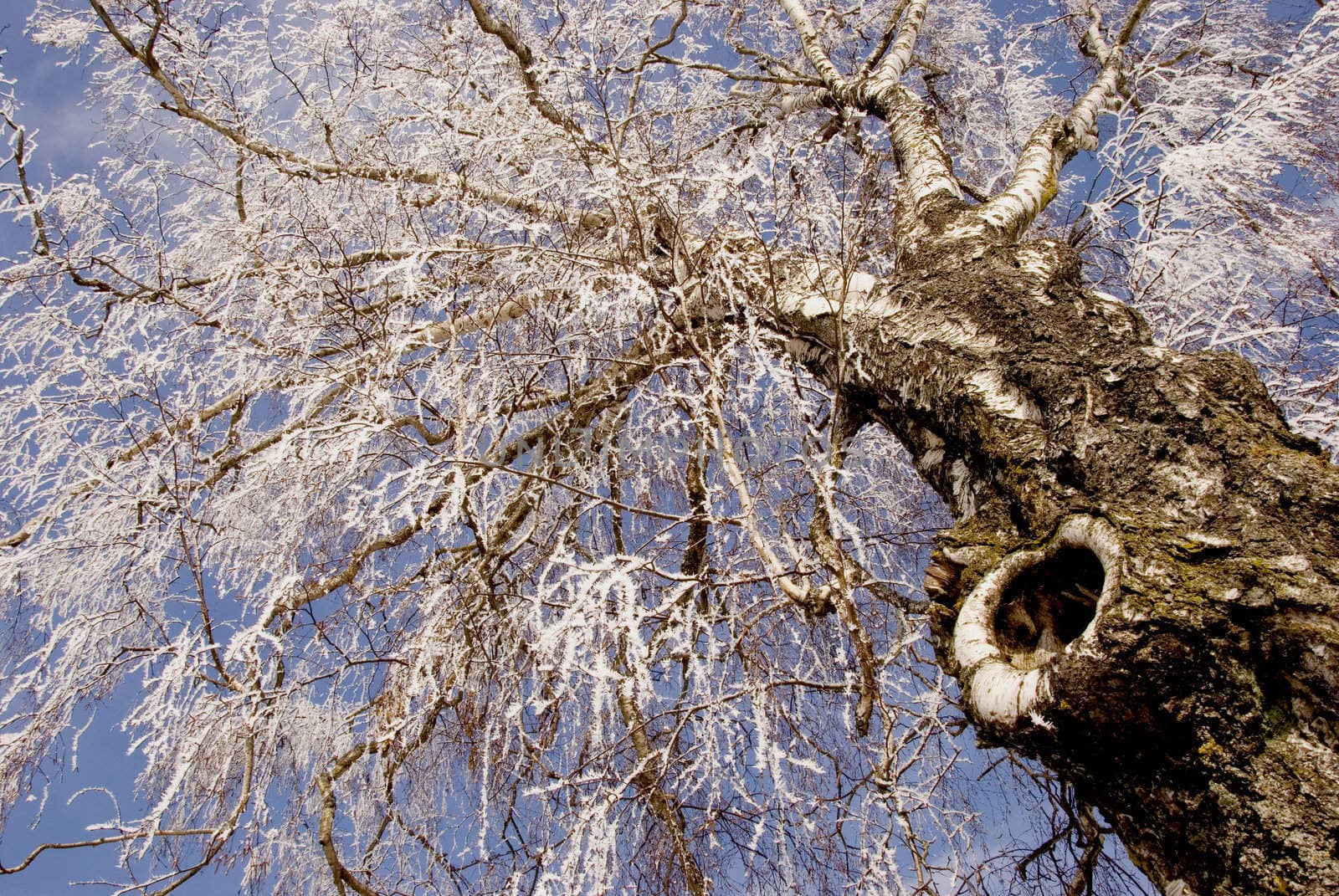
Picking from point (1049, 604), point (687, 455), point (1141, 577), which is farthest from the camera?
point (687, 455)

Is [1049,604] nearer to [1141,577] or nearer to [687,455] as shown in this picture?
[1141,577]

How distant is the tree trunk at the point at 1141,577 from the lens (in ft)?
3.72

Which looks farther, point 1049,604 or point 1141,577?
point 1049,604

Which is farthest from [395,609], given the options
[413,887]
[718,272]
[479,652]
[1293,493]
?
[1293,493]

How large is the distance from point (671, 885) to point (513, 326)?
229 centimetres

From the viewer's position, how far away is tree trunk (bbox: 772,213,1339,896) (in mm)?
1134

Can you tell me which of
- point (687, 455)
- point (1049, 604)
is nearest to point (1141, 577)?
point (1049, 604)

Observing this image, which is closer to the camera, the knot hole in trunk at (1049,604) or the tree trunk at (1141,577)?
the tree trunk at (1141,577)

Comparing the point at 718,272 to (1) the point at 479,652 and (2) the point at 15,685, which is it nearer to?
(1) the point at 479,652

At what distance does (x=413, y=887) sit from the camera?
104 inches

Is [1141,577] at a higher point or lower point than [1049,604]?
higher

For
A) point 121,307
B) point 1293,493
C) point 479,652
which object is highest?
point 1293,493

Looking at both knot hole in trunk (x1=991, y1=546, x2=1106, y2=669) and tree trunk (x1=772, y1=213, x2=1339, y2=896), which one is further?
knot hole in trunk (x1=991, y1=546, x2=1106, y2=669)

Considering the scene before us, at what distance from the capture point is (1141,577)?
4.27ft
